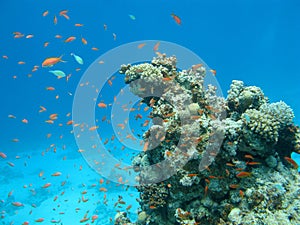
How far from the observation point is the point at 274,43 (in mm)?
73562

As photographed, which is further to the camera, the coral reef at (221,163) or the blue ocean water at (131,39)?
the blue ocean water at (131,39)

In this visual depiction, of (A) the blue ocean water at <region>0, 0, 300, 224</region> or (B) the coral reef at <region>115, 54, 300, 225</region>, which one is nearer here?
(B) the coral reef at <region>115, 54, 300, 225</region>

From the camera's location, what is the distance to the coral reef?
5055 mm

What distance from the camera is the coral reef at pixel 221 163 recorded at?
5.05 m

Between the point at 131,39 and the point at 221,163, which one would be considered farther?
the point at 131,39

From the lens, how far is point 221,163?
18.2 feet

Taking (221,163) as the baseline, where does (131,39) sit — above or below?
above

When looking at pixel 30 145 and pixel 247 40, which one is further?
pixel 247 40

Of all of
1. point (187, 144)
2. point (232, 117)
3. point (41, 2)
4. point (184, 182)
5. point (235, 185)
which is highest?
point (41, 2)

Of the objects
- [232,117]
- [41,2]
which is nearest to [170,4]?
[41,2]

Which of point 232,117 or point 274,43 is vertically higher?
point 274,43

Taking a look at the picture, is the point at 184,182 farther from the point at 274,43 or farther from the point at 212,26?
the point at 212,26

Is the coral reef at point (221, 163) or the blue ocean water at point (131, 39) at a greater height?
the blue ocean water at point (131, 39)

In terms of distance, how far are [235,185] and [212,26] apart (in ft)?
Result: 303
